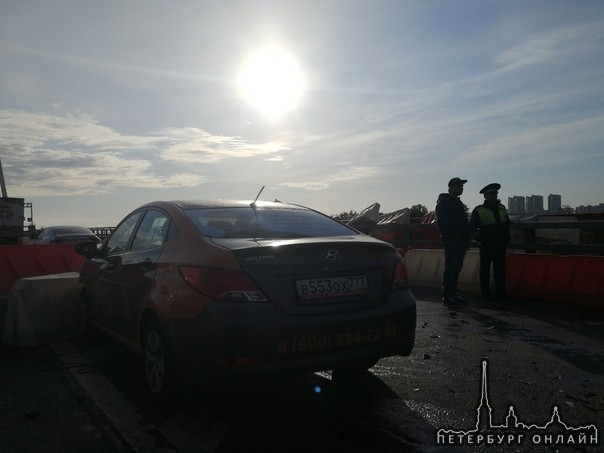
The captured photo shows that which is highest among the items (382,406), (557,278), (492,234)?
(492,234)

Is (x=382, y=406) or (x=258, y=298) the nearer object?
(x=258, y=298)

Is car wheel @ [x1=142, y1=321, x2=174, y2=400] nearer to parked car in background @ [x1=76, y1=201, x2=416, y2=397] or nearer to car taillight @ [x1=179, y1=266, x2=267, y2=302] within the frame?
parked car in background @ [x1=76, y1=201, x2=416, y2=397]

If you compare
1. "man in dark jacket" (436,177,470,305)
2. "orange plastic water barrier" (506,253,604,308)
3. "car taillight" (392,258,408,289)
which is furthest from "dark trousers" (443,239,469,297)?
"car taillight" (392,258,408,289)

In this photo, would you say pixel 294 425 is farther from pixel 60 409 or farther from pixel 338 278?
pixel 60 409

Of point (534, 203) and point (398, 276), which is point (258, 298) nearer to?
point (398, 276)

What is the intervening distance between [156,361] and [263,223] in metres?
1.32

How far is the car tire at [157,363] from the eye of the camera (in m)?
3.97

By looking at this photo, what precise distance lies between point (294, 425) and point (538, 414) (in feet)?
5.39

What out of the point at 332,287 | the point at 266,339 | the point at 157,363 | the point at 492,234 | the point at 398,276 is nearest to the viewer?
the point at 266,339

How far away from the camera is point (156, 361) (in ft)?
13.8

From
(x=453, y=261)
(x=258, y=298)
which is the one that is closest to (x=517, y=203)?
(x=453, y=261)

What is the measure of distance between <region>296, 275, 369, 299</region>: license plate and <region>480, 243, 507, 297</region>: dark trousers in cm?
585

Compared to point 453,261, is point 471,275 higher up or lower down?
lower down

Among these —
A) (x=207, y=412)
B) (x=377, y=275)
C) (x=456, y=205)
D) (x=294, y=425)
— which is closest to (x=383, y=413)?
(x=294, y=425)
